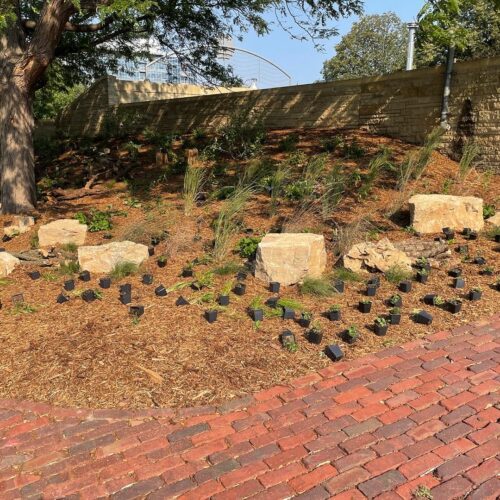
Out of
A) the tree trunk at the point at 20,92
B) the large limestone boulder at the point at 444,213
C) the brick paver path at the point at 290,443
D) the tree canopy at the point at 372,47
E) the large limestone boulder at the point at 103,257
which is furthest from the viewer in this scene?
the tree canopy at the point at 372,47

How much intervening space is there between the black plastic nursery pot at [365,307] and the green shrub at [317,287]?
1.25ft

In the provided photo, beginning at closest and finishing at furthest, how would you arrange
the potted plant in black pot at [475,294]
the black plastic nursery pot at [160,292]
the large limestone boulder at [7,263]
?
1. the potted plant in black pot at [475,294]
2. the black plastic nursery pot at [160,292]
3. the large limestone boulder at [7,263]

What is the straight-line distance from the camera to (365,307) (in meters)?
3.96

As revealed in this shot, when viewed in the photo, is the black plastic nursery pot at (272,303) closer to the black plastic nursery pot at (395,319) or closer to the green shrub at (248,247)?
the black plastic nursery pot at (395,319)

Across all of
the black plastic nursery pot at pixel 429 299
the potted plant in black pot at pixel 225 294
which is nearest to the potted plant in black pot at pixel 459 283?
the black plastic nursery pot at pixel 429 299

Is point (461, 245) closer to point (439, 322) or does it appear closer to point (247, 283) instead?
point (439, 322)

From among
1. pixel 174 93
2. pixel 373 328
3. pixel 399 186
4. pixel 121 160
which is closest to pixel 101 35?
pixel 121 160

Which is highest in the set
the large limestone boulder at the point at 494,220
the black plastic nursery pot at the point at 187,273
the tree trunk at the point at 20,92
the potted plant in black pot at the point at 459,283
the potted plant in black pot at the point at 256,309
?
the tree trunk at the point at 20,92

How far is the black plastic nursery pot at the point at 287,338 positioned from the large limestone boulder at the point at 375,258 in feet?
5.03

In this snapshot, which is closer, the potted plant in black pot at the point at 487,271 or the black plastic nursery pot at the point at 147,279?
the black plastic nursery pot at the point at 147,279

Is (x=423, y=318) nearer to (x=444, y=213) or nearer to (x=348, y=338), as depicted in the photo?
(x=348, y=338)

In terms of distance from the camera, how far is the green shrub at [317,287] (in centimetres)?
430

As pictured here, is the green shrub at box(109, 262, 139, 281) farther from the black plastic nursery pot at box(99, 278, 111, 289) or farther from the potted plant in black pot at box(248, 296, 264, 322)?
the potted plant in black pot at box(248, 296, 264, 322)

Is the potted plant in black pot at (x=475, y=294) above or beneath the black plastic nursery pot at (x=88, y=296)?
above
